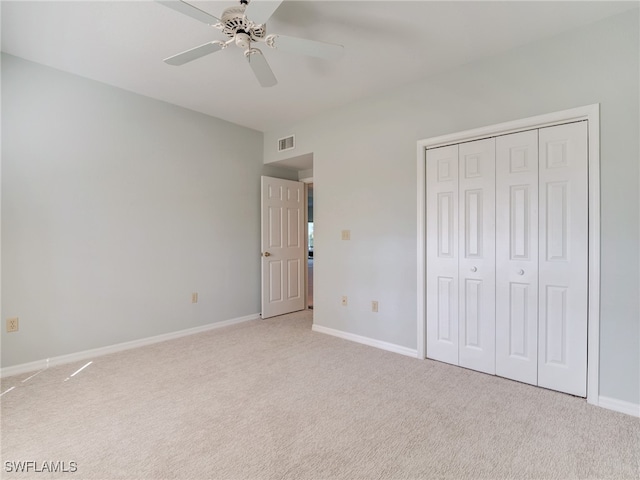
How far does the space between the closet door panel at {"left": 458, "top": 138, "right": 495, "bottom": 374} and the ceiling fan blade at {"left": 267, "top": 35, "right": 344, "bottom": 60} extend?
1449 mm

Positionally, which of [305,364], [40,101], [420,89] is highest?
[420,89]

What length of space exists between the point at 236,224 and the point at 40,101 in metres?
2.20

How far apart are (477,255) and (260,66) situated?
87.5 inches

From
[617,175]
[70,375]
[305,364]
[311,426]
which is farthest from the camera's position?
[305,364]

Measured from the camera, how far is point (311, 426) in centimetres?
190

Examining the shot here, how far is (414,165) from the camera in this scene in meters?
3.01

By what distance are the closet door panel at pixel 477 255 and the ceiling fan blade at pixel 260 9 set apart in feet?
6.26

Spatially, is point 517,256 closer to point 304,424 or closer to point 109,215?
point 304,424

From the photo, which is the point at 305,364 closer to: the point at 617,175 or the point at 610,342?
the point at 610,342

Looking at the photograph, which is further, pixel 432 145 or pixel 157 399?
pixel 432 145

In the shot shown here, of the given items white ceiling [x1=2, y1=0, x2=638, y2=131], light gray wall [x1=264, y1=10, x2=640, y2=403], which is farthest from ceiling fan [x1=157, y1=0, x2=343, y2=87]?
light gray wall [x1=264, y1=10, x2=640, y2=403]

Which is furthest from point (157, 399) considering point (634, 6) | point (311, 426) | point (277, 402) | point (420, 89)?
point (634, 6)

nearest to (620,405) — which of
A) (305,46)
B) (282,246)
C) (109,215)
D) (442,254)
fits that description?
(442,254)

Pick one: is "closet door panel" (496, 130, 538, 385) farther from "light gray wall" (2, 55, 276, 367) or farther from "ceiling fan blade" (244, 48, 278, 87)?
"light gray wall" (2, 55, 276, 367)
